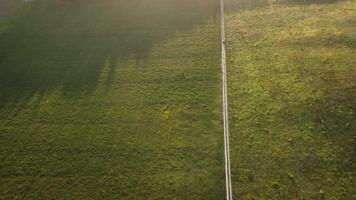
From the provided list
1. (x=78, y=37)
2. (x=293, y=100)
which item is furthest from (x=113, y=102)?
(x=293, y=100)

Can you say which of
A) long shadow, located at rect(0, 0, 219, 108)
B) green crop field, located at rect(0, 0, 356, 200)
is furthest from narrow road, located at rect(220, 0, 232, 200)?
long shadow, located at rect(0, 0, 219, 108)

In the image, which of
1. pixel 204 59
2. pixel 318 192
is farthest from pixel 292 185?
pixel 204 59

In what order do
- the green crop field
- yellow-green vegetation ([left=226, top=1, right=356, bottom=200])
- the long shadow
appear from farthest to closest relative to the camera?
the long shadow, the green crop field, yellow-green vegetation ([left=226, top=1, right=356, bottom=200])

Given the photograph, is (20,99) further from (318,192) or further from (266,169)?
(318,192)

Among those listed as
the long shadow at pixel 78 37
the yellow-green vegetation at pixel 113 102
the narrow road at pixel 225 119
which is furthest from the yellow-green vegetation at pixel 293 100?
the long shadow at pixel 78 37

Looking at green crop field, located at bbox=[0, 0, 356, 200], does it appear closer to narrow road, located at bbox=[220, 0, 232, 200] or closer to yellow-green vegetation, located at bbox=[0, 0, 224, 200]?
yellow-green vegetation, located at bbox=[0, 0, 224, 200]

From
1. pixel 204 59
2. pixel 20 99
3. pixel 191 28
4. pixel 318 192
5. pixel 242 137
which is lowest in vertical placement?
pixel 318 192
